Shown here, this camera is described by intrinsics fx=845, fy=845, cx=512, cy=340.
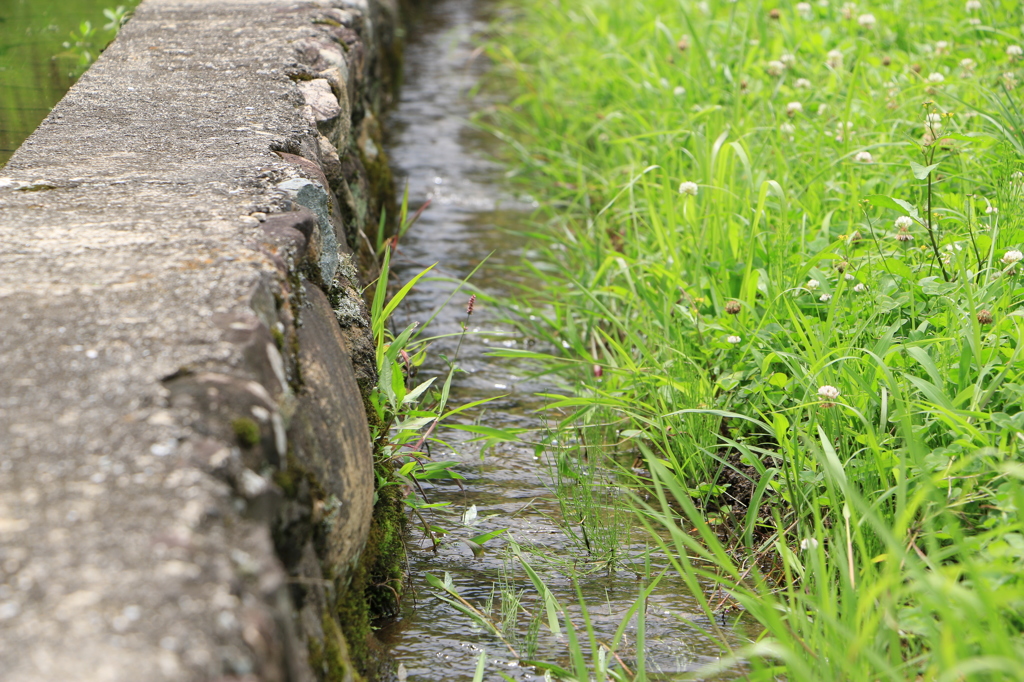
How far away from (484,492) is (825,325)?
0.94m

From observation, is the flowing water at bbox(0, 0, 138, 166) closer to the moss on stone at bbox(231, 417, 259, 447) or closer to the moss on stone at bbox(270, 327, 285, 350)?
the moss on stone at bbox(270, 327, 285, 350)

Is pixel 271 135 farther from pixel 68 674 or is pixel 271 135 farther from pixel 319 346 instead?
pixel 68 674

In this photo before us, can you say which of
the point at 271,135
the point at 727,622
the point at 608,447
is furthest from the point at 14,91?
the point at 727,622

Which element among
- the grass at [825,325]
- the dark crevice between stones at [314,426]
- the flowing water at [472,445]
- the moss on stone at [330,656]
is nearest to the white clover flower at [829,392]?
the grass at [825,325]

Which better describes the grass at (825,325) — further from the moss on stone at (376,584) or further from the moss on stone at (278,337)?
the moss on stone at (278,337)

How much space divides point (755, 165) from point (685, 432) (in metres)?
1.09

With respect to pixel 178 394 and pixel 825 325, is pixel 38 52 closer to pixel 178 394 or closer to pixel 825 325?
pixel 178 394

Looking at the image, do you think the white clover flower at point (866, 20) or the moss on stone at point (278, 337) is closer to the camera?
the moss on stone at point (278, 337)

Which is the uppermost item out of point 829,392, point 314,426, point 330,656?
point 314,426

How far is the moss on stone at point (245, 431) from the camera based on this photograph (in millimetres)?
1122

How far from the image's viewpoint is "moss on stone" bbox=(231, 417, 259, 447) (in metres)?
1.12

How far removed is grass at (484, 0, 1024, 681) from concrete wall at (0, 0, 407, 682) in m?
0.62

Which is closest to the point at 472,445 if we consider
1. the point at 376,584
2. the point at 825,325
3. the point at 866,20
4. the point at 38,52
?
the point at 376,584

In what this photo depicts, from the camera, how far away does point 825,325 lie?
200 centimetres
